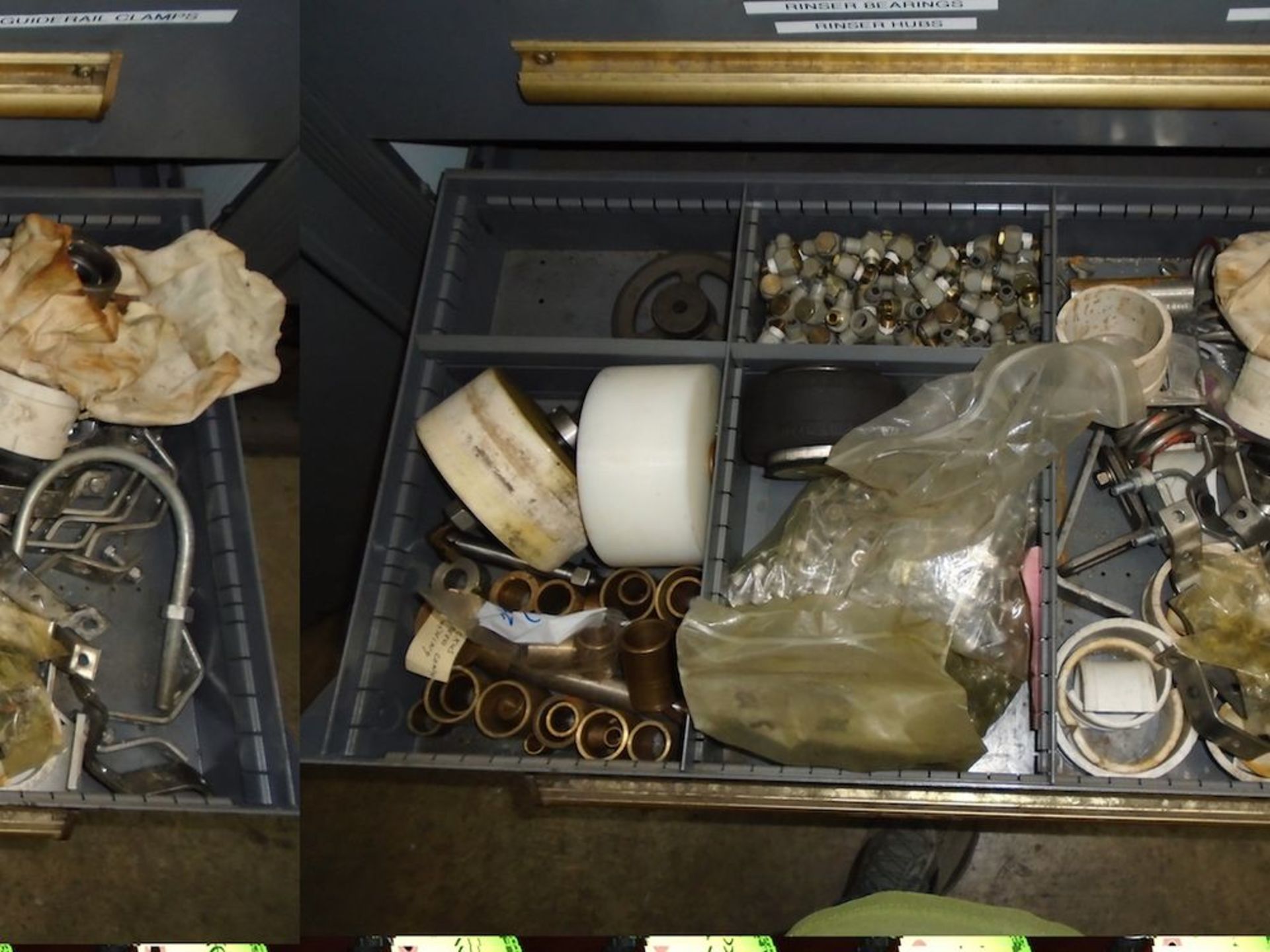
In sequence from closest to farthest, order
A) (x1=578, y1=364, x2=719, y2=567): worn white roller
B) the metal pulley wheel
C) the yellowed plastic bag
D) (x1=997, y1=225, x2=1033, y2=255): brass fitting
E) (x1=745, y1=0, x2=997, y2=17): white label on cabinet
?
(x1=745, y1=0, x2=997, y2=17): white label on cabinet, the yellowed plastic bag, (x1=578, y1=364, x2=719, y2=567): worn white roller, (x1=997, y1=225, x2=1033, y2=255): brass fitting, the metal pulley wheel

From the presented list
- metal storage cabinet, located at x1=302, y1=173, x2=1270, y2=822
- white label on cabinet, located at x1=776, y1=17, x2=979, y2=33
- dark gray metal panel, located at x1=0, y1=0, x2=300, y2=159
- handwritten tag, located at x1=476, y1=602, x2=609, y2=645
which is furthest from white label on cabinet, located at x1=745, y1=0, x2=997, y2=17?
handwritten tag, located at x1=476, y1=602, x2=609, y2=645

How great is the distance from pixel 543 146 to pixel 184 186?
503mm

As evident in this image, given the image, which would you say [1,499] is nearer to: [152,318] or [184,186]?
[152,318]

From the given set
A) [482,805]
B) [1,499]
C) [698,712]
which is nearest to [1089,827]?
[698,712]

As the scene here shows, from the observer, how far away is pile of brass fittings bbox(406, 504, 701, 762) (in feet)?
4.30

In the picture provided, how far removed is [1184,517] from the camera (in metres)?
1.23

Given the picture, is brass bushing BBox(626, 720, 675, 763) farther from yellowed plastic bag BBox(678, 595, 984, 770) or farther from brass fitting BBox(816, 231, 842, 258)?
brass fitting BBox(816, 231, 842, 258)

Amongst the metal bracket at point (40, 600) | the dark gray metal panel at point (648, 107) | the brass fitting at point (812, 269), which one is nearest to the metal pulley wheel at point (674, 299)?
the brass fitting at point (812, 269)

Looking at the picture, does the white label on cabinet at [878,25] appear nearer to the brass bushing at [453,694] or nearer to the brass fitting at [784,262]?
the brass fitting at [784,262]

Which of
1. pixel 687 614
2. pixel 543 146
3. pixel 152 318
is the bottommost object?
pixel 687 614

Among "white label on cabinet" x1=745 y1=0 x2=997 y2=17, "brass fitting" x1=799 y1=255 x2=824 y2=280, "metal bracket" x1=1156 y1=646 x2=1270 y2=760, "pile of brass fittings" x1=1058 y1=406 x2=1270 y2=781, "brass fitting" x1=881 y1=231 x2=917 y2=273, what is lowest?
"metal bracket" x1=1156 y1=646 x2=1270 y2=760

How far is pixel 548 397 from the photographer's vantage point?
1502mm

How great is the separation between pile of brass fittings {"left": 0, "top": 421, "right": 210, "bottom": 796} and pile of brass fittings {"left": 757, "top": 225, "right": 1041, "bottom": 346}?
810 mm

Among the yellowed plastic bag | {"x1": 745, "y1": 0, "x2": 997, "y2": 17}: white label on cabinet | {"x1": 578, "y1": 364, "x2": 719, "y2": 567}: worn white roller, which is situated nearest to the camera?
{"x1": 745, "y1": 0, "x2": 997, "y2": 17}: white label on cabinet
